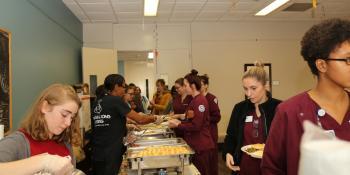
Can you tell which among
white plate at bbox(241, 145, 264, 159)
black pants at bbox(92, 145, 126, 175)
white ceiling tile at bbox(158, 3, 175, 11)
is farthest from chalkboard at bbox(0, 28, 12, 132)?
white ceiling tile at bbox(158, 3, 175, 11)

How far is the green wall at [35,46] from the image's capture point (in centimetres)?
294

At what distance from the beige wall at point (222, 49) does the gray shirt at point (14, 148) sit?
533cm

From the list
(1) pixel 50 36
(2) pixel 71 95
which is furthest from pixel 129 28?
(2) pixel 71 95

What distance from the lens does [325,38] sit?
111cm

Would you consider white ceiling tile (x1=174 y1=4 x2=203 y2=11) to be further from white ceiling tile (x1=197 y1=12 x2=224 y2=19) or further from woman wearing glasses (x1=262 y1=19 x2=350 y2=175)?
woman wearing glasses (x1=262 y1=19 x2=350 y2=175)

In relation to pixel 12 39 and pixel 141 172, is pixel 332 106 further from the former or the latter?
pixel 12 39

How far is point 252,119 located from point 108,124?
4.51 feet

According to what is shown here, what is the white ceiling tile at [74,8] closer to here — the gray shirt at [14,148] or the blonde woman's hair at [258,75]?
the blonde woman's hair at [258,75]

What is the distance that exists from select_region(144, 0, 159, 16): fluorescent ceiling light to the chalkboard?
8.11ft

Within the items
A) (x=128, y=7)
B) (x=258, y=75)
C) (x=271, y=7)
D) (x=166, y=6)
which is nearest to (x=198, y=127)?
(x=258, y=75)

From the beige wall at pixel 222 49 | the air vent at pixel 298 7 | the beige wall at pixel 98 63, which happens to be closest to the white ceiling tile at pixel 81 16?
the beige wall at pixel 98 63

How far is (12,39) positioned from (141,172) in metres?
1.64

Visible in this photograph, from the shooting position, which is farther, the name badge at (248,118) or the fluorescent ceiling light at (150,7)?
the fluorescent ceiling light at (150,7)

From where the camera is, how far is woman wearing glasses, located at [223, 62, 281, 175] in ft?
6.75
